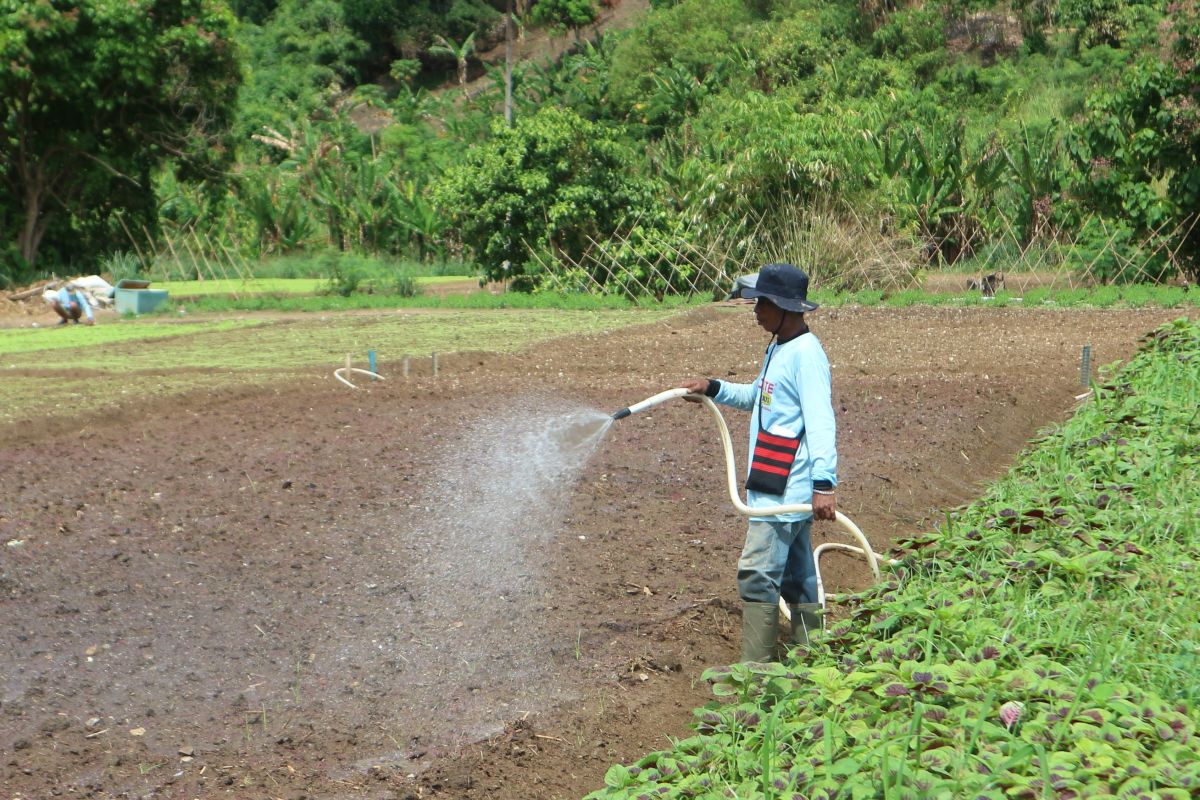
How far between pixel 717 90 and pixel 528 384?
27.6 metres

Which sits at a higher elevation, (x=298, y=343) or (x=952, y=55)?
(x=952, y=55)

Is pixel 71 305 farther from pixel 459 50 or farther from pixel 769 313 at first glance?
pixel 459 50

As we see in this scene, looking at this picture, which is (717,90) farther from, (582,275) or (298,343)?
(298,343)

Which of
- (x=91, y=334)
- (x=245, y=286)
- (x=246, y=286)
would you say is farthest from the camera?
(x=246, y=286)

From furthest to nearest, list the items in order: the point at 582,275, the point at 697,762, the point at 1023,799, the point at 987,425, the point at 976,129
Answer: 1. the point at 976,129
2. the point at 582,275
3. the point at 987,425
4. the point at 697,762
5. the point at 1023,799

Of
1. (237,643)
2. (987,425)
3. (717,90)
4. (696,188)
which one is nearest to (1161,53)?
(696,188)

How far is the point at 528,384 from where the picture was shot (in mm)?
11688

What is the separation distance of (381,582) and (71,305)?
52.0 ft

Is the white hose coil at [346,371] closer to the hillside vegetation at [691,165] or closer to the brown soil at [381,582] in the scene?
the brown soil at [381,582]

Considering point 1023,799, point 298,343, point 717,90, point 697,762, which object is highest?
point 717,90

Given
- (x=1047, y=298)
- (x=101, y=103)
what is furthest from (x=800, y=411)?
(x=101, y=103)

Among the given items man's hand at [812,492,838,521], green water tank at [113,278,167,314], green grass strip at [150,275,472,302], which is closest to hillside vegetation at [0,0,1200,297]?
green grass strip at [150,275,472,302]

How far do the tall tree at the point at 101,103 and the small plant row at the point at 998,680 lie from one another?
21.8m

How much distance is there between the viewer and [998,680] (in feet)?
Answer: 13.1
